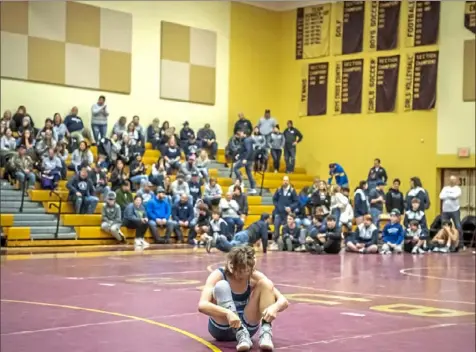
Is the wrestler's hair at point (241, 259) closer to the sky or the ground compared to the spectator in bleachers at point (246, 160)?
closer to the ground

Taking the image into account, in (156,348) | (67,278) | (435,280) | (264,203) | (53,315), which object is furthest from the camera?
(264,203)

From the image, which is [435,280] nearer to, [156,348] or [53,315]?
[53,315]

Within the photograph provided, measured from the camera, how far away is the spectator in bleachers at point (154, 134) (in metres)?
26.1

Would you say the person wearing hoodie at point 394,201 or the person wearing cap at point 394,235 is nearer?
the person wearing cap at point 394,235

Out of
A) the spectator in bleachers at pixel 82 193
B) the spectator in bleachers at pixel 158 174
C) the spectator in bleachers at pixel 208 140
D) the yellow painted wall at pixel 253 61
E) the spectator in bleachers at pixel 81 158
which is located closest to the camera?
the spectator in bleachers at pixel 82 193

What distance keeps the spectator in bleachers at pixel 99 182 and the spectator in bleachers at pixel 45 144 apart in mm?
1149

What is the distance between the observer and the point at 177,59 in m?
28.5

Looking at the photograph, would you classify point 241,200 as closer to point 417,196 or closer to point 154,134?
point 417,196

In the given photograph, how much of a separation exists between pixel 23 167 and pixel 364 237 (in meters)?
7.94

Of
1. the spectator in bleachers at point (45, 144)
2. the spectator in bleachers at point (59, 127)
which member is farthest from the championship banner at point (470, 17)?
the spectator in bleachers at point (45, 144)

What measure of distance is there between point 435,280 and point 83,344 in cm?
784

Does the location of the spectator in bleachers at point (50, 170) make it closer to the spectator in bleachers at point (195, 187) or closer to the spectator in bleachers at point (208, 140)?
the spectator in bleachers at point (195, 187)

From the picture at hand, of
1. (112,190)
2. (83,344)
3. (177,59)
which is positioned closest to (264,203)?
(112,190)

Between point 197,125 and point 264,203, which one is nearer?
point 264,203
